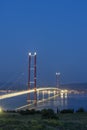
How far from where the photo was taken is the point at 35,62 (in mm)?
53906

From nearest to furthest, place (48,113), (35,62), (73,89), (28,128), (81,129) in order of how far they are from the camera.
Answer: (28,128), (81,129), (48,113), (35,62), (73,89)

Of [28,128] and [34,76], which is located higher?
[34,76]

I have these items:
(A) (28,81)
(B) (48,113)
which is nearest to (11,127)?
(B) (48,113)

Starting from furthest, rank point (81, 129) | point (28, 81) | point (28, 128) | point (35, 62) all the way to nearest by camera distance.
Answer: point (35, 62)
point (28, 81)
point (81, 129)
point (28, 128)

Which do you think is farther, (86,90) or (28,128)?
(86,90)

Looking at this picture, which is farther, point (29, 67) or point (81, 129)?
point (29, 67)

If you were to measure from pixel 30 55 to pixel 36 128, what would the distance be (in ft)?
164

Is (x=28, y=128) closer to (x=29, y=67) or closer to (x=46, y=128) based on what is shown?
(x=46, y=128)

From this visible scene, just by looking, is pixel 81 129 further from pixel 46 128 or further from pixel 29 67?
pixel 29 67

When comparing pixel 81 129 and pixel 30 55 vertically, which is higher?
pixel 30 55

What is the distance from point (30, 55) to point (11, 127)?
49665mm

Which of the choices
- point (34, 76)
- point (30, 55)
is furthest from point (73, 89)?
point (34, 76)

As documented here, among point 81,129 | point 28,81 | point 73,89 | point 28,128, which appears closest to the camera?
point 28,128

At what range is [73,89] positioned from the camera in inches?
3607
